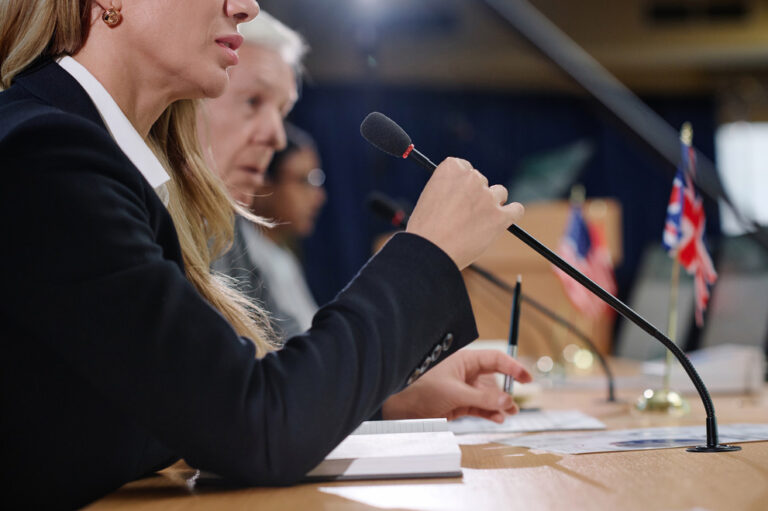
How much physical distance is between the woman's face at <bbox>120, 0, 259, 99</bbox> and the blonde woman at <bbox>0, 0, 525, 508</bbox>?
0.08 m

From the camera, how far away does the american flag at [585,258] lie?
2.18 meters

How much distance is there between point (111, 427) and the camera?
0.67 m

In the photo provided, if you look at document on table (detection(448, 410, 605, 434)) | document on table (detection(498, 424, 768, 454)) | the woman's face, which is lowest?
document on table (detection(448, 410, 605, 434))

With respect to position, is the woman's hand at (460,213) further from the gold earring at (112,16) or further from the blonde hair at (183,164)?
the gold earring at (112,16)

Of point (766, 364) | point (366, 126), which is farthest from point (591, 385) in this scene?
point (366, 126)

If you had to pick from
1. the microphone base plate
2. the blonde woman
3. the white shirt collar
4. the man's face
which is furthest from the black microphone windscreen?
the man's face

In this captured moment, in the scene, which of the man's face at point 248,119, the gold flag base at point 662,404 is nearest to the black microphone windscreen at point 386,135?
the gold flag base at point 662,404

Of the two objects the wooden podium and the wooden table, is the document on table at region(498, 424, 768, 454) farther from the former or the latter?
the wooden podium

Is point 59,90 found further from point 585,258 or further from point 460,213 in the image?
point 585,258

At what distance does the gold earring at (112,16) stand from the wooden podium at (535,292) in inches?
67.7

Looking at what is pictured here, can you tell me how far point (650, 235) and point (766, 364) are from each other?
5.21 m

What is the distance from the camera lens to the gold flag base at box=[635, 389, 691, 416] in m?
1.24

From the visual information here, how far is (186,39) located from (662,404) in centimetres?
91

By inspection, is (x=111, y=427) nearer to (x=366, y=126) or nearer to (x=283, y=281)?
(x=366, y=126)
